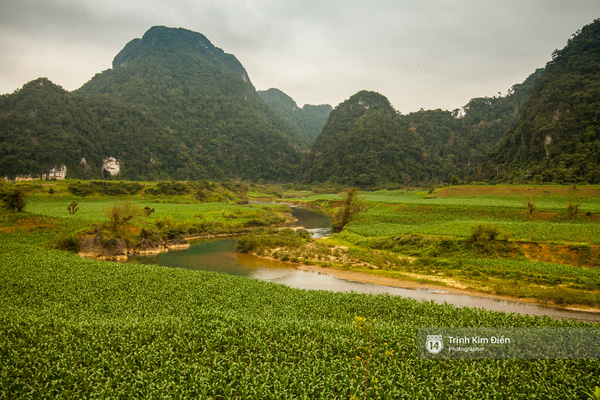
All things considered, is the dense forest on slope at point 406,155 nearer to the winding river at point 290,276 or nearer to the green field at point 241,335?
the winding river at point 290,276

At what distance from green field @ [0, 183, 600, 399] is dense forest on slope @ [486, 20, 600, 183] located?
218 feet

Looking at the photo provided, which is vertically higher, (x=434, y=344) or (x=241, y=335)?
(x=434, y=344)

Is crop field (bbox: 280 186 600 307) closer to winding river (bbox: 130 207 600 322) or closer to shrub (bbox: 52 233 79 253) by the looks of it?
winding river (bbox: 130 207 600 322)

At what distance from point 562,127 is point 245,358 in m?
121

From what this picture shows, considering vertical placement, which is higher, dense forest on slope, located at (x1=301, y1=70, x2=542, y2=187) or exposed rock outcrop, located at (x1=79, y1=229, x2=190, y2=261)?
dense forest on slope, located at (x1=301, y1=70, x2=542, y2=187)

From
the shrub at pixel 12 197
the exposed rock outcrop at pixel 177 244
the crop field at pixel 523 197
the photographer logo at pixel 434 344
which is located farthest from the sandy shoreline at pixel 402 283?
the shrub at pixel 12 197

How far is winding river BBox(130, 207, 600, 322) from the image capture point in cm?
2267

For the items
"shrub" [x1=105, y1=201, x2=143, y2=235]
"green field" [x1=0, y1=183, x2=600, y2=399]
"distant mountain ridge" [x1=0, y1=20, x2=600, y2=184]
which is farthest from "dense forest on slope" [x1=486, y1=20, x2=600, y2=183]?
"shrub" [x1=105, y1=201, x2=143, y2=235]

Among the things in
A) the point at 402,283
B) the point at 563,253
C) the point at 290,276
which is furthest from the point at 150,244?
the point at 563,253

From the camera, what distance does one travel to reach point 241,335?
13.0 metres

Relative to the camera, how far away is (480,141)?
609 feet

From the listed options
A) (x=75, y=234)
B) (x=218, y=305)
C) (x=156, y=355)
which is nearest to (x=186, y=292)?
(x=218, y=305)

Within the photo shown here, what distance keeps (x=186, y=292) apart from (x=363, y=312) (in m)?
12.4

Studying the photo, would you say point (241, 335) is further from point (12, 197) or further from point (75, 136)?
point (75, 136)
